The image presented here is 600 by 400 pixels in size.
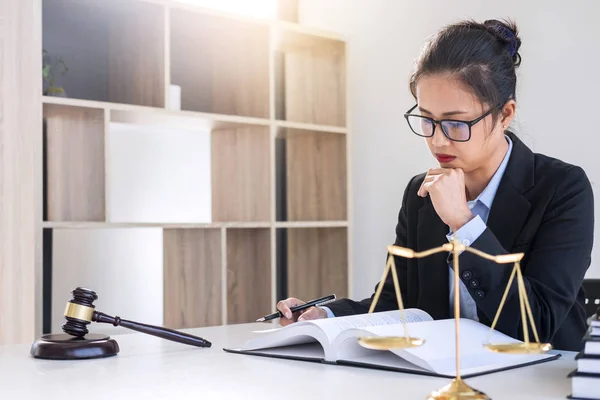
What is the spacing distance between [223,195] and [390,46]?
109 cm

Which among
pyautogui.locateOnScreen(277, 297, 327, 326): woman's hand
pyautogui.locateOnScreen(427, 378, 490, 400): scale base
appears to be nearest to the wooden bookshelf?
pyautogui.locateOnScreen(277, 297, 327, 326): woman's hand

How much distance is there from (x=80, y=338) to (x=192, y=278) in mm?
1957

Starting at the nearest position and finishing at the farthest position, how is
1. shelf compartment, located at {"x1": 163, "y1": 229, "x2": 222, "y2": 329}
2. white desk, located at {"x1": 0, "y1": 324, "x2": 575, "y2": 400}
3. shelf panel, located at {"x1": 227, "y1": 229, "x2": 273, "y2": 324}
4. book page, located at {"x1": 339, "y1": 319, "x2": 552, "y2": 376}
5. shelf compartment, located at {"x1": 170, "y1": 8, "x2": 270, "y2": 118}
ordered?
1. white desk, located at {"x1": 0, "y1": 324, "x2": 575, "y2": 400}
2. book page, located at {"x1": 339, "y1": 319, "x2": 552, "y2": 376}
3. shelf compartment, located at {"x1": 163, "y1": 229, "x2": 222, "y2": 329}
4. shelf compartment, located at {"x1": 170, "y1": 8, "x2": 270, "y2": 118}
5. shelf panel, located at {"x1": 227, "y1": 229, "x2": 273, "y2": 324}

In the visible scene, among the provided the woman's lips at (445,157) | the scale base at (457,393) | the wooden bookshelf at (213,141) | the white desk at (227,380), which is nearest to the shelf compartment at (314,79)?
the wooden bookshelf at (213,141)

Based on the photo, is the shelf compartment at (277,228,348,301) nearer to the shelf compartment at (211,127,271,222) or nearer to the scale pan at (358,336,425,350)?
the shelf compartment at (211,127,271,222)

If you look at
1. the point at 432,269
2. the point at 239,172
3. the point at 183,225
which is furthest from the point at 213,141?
the point at 432,269

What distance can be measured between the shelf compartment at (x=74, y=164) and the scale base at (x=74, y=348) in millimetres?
1660

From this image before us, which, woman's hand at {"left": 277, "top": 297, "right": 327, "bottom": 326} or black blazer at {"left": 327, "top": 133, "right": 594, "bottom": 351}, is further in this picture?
woman's hand at {"left": 277, "top": 297, "right": 327, "bottom": 326}

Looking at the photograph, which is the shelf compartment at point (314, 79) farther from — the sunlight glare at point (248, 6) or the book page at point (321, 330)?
the book page at point (321, 330)

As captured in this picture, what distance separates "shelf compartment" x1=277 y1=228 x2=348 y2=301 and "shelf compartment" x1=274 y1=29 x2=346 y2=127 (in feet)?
1.86

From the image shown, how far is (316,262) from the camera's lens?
3990 millimetres

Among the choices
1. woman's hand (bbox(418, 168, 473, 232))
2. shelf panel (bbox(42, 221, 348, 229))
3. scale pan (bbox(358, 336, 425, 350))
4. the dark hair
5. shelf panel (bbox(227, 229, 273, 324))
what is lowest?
shelf panel (bbox(227, 229, 273, 324))

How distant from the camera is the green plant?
10.2ft

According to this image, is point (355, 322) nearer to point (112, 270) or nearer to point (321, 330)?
point (321, 330)
